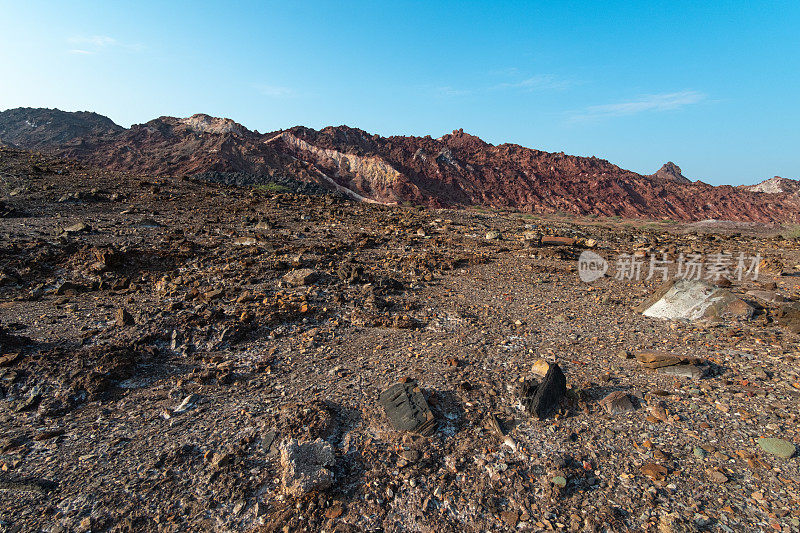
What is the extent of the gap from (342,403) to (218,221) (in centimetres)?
Answer: 981

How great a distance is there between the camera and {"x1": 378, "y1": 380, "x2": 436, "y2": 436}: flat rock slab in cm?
351

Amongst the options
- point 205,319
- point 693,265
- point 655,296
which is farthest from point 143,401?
point 693,265

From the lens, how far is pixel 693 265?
996 cm

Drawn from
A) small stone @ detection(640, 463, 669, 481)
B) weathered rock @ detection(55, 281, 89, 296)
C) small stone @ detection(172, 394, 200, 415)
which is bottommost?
small stone @ detection(172, 394, 200, 415)

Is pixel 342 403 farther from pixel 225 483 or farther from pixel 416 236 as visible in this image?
pixel 416 236

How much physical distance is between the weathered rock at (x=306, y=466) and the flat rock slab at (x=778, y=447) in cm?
360

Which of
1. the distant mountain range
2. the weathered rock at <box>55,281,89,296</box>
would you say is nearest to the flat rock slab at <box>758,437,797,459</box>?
the weathered rock at <box>55,281,89,296</box>

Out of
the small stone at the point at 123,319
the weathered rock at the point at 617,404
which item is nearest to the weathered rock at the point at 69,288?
the small stone at the point at 123,319

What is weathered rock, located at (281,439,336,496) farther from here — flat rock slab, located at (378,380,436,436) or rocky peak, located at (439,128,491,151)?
rocky peak, located at (439,128,491,151)

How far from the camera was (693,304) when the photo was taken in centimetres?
612

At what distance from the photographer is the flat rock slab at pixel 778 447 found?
10.3 ft

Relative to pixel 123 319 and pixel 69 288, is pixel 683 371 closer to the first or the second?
pixel 123 319

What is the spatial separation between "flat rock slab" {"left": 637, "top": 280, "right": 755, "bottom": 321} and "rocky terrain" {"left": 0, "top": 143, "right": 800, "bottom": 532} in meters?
0.03

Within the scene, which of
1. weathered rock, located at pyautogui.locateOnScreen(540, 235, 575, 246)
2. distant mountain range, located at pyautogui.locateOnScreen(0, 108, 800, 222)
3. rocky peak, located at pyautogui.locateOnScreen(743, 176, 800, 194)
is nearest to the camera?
weathered rock, located at pyautogui.locateOnScreen(540, 235, 575, 246)
